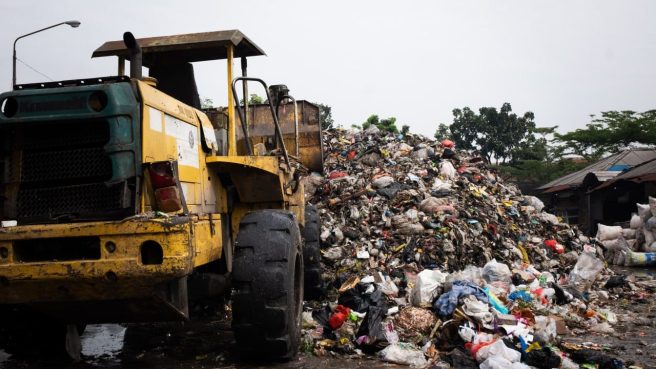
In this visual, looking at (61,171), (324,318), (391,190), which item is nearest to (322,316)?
(324,318)

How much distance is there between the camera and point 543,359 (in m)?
4.20

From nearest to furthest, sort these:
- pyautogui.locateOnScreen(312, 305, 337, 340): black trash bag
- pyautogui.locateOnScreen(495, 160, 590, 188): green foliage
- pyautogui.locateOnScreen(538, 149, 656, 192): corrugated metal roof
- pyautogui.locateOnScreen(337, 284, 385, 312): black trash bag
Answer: pyautogui.locateOnScreen(312, 305, 337, 340): black trash bag → pyautogui.locateOnScreen(337, 284, 385, 312): black trash bag → pyautogui.locateOnScreen(538, 149, 656, 192): corrugated metal roof → pyautogui.locateOnScreen(495, 160, 590, 188): green foliage

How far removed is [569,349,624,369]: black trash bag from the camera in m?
4.23

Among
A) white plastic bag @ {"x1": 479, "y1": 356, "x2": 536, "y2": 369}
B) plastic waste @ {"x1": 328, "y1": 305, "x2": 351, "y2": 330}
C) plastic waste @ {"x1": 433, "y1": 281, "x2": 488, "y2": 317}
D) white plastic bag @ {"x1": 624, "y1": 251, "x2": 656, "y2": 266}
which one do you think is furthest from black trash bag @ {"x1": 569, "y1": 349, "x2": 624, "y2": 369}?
A: white plastic bag @ {"x1": 624, "y1": 251, "x2": 656, "y2": 266}

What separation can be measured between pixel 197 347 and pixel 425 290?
2.45 meters

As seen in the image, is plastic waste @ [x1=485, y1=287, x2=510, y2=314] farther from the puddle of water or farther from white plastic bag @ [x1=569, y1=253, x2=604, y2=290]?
the puddle of water

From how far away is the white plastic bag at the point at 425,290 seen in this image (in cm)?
577

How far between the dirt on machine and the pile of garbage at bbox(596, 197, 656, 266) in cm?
1037

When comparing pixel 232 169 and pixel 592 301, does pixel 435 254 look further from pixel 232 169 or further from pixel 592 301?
pixel 232 169

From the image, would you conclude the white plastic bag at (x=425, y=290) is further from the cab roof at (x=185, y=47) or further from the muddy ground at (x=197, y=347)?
the cab roof at (x=185, y=47)

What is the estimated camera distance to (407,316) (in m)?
5.36

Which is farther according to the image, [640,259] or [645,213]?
[645,213]

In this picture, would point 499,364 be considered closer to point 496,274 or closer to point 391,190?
point 496,274

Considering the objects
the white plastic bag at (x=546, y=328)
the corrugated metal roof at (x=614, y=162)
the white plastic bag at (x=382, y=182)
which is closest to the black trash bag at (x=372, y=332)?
the white plastic bag at (x=546, y=328)
